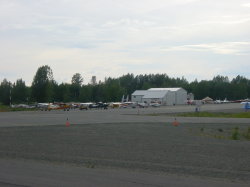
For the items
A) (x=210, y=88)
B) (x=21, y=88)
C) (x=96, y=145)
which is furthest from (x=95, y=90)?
(x=96, y=145)

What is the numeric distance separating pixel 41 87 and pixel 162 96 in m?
38.7

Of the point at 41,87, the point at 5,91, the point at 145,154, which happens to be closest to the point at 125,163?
the point at 145,154

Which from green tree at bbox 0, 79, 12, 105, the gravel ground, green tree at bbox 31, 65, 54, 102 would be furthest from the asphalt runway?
green tree at bbox 0, 79, 12, 105

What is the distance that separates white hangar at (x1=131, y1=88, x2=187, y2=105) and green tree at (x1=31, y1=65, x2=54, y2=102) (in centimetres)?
3012

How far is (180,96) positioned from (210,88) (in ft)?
163

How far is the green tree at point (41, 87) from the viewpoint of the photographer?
13150 centimetres

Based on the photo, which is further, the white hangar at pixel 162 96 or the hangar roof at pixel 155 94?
the hangar roof at pixel 155 94

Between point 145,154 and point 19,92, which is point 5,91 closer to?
point 19,92

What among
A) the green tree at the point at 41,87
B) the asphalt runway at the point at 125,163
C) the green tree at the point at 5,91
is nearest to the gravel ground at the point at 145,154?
the asphalt runway at the point at 125,163

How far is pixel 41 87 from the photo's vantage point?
13250cm

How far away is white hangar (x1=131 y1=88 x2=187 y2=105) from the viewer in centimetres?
13725

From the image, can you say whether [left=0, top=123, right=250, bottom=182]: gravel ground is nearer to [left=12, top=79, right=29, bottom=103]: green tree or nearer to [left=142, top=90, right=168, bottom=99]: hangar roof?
[left=142, top=90, right=168, bottom=99]: hangar roof

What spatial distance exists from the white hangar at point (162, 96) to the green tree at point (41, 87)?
30.1m

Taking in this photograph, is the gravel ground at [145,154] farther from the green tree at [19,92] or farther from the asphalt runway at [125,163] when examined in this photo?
the green tree at [19,92]
